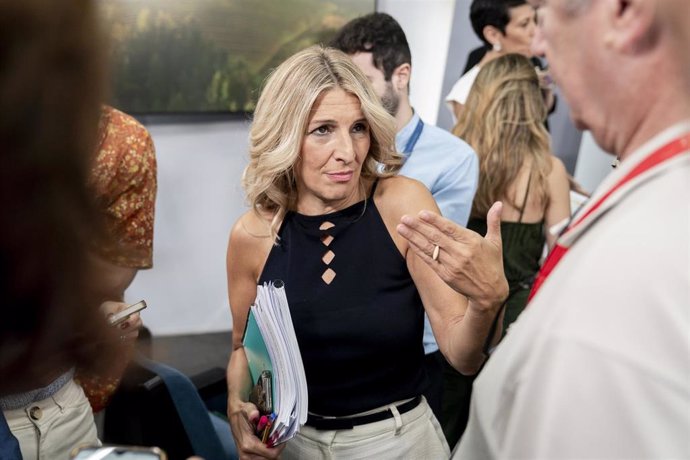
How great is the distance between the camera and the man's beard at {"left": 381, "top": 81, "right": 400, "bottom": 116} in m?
2.27

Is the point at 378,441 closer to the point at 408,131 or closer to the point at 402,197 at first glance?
the point at 402,197

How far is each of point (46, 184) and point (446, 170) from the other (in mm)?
1701

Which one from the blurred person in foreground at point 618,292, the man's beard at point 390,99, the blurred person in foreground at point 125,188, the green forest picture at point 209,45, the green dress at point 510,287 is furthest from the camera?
the green forest picture at point 209,45

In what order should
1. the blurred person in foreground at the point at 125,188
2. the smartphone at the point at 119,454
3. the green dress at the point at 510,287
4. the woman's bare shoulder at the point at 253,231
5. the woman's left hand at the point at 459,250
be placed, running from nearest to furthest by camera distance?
1. the smartphone at the point at 119,454
2. the woman's left hand at the point at 459,250
3. the woman's bare shoulder at the point at 253,231
4. the blurred person in foreground at the point at 125,188
5. the green dress at the point at 510,287

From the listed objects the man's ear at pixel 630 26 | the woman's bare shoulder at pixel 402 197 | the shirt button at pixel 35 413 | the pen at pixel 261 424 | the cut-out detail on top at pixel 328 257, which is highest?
the man's ear at pixel 630 26

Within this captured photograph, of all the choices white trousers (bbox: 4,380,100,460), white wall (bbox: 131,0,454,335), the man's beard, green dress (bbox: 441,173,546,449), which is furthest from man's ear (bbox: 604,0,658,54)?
white wall (bbox: 131,0,454,335)

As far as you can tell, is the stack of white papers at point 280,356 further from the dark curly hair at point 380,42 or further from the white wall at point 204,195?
the white wall at point 204,195

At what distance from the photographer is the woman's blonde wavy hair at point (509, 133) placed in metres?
2.43

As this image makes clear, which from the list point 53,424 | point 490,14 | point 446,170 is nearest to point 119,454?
point 53,424

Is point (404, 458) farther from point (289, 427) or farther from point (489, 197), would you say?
point (489, 197)

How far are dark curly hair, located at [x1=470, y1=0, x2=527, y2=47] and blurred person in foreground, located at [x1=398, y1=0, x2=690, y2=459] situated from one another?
8.53ft

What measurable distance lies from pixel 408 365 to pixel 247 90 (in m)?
2.78

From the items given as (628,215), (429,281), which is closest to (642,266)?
(628,215)

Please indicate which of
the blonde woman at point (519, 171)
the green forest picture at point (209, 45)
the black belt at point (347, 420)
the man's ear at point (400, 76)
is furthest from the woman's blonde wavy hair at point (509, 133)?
the green forest picture at point (209, 45)
